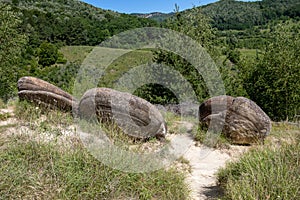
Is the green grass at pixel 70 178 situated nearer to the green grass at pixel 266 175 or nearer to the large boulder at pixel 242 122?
the green grass at pixel 266 175

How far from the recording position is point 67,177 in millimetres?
3764

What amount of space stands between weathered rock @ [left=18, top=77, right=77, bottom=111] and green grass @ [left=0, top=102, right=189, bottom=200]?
10.0 feet

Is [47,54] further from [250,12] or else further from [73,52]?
[250,12]

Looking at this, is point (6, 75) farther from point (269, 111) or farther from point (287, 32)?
point (287, 32)

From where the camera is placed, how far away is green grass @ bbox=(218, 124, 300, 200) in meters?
3.53

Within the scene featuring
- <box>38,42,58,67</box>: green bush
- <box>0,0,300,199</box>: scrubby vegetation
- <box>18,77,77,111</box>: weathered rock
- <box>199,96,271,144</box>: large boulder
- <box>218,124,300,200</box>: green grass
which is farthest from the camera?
<box>38,42,58,67</box>: green bush

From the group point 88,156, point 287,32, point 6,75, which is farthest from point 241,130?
point 6,75

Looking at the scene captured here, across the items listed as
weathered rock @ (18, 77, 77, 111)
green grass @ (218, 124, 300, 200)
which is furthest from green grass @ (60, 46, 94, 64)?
green grass @ (218, 124, 300, 200)

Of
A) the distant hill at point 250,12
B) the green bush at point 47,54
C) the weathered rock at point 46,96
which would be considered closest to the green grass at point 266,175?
the weathered rock at point 46,96

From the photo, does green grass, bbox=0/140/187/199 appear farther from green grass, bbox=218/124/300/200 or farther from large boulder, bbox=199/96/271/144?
large boulder, bbox=199/96/271/144

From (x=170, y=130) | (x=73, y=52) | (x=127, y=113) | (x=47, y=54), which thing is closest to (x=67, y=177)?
(x=127, y=113)

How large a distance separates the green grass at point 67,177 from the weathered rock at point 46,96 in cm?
306

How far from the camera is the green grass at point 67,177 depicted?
358 centimetres

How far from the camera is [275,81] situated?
13.5 metres
